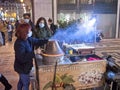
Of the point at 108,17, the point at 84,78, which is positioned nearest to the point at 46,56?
the point at 84,78

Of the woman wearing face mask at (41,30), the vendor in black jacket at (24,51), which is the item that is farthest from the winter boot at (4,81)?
the woman wearing face mask at (41,30)

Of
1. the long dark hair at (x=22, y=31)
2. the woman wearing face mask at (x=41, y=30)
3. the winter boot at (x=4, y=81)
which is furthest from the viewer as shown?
the woman wearing face mask at (x=41, y=30)

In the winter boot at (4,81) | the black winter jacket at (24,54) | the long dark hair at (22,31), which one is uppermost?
the long dark hair at (22,31)

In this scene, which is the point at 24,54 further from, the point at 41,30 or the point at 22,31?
the point at 41,30

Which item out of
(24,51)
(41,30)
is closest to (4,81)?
(24,51)

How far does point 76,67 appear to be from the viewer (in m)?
2.54

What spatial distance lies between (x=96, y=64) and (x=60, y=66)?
473mm

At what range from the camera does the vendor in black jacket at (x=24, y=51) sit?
2.72 m

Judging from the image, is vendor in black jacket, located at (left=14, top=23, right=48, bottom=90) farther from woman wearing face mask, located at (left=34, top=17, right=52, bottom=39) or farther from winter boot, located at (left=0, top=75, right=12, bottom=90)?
woman wearing face mask, located at (left=34, top=17, right=52, bottom=39)

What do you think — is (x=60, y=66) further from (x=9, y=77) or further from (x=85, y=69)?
(x=9, y=77)

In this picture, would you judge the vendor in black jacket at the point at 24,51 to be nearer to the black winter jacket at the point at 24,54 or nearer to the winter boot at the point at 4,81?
the black winter jacket at the point at 24,54

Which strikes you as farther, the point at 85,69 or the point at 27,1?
the point at 27,1

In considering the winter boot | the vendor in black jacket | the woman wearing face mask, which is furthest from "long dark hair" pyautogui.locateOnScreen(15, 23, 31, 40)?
the woman wearing face mask

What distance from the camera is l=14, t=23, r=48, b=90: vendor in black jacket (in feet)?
8.93
